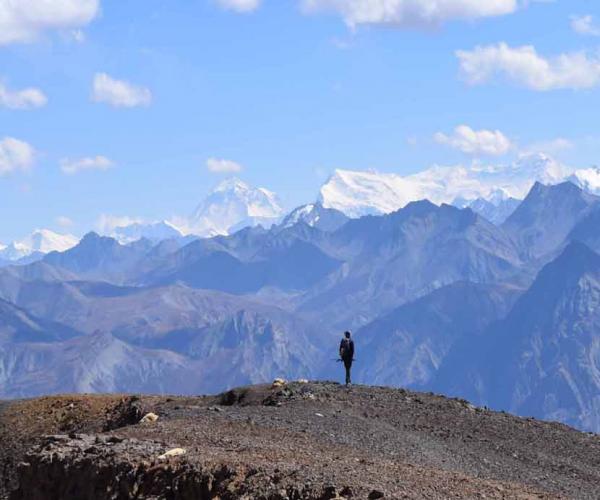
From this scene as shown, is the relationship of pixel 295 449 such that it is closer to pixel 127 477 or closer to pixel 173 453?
pixel 173 453

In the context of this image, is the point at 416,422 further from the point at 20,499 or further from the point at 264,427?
the point at 20,499

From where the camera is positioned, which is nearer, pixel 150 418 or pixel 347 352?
pixel 150 418

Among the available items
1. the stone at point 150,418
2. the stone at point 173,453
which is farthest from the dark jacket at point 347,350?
the stone at point 173,453

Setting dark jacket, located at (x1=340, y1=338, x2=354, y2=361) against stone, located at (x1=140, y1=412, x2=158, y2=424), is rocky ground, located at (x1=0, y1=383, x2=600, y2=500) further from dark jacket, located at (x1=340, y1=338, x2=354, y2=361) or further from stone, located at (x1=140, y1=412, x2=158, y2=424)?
dark jacket, located at (x1=340, y1=338, x2=354, y2=361)

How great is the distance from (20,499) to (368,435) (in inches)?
485

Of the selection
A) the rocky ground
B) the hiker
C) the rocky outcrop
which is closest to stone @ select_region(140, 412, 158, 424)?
the rocky ground

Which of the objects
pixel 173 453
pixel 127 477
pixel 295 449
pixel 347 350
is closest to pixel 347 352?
pixel 347 350

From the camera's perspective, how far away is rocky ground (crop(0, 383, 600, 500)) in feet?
88.0

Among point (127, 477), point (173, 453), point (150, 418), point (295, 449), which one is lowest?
point (127, 477)

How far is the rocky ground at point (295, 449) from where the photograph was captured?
26.8 metres

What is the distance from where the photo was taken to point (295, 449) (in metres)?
Answer: 32.8

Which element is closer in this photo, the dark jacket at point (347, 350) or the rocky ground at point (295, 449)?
the rocky ground at point (295, 449)

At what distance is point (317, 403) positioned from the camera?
45.6 metres

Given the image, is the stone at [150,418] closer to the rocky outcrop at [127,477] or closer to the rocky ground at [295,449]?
the rocky ground at [295,449]
